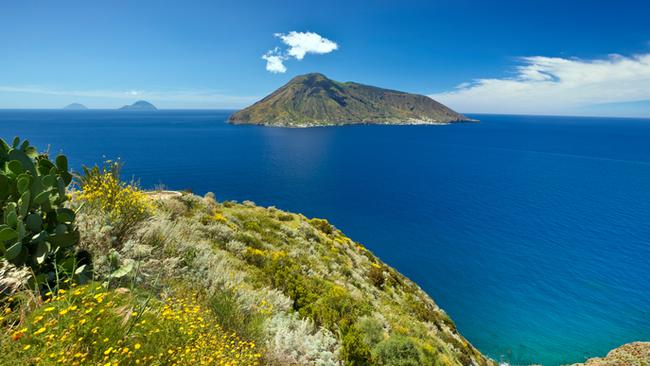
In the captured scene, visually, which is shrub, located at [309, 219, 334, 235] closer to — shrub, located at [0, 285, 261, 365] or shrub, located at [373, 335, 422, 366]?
shrub, located at [373, 335, 422, 366]

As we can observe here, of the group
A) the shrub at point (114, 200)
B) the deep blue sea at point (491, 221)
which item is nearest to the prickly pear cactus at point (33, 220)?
the deep blue sea at point (491, 221)

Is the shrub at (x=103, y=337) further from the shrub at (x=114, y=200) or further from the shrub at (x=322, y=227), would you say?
the shrub at (x=322, y=227)

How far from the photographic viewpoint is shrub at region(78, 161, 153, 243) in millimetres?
8484

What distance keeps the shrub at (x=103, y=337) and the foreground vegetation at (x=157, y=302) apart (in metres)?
0.02

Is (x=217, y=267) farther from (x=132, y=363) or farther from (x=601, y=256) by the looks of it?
(x=601, y=256)

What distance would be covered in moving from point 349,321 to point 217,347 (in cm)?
639

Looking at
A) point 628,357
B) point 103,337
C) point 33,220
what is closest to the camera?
point 103,337

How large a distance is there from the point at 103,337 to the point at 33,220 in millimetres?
3125

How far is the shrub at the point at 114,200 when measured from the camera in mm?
8484

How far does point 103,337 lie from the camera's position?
13.0ft

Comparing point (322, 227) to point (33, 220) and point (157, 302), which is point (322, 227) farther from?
point (33, 220)

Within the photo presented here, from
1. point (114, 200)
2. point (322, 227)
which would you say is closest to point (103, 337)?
point (114, 200)

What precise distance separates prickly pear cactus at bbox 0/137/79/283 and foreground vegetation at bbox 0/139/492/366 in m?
0.04

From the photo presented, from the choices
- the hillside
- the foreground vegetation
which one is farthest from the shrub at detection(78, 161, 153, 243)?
the hillside
